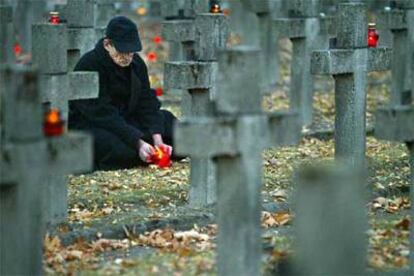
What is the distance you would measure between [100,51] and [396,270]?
13.3 feet

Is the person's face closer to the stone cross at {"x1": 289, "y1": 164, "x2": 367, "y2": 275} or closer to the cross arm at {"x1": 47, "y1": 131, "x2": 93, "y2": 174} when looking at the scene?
the cross arm at {"x1": 47, "y1": 131, "x2": 93, "y2": 174}

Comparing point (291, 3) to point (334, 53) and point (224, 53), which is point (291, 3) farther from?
point (224, 53)

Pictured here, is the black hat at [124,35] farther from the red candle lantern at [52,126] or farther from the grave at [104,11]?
the grave at [104,11]

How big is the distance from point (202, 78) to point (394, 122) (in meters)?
2.70

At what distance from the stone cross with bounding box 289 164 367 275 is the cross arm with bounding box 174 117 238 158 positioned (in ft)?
4.01

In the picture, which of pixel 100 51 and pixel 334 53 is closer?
pixel 334 53

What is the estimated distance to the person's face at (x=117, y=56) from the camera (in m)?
11.8

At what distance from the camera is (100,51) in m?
11.9

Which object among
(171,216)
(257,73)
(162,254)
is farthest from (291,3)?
(257,73)

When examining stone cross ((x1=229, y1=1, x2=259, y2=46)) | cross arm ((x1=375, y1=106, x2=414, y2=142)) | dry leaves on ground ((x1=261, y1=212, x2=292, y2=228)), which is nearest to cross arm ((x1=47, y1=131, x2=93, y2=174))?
cross arm ((x1=375, y1=106, x2=414, y2=142))

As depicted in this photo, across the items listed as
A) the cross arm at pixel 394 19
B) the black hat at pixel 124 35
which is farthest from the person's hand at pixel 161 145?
the cross arm at pixel 394 19

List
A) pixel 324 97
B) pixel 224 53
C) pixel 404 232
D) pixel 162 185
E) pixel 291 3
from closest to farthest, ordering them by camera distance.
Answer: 1. pixel 224 53
2. pixel 404 232
3. pixel 162 185
4. pixel 291 3
5. pixel 324 97

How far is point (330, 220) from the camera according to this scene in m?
6.43

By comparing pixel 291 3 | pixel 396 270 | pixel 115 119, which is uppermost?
pixel 291 3
